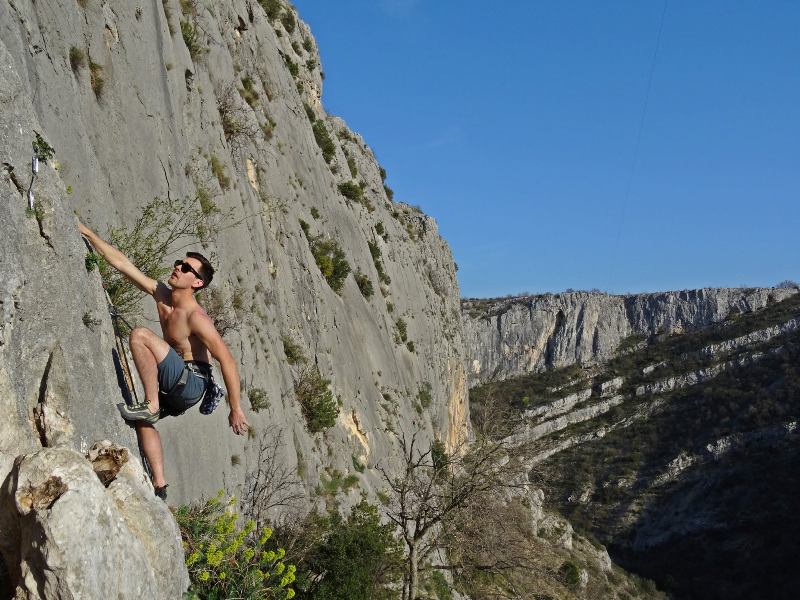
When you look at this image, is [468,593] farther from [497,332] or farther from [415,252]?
[497,332]

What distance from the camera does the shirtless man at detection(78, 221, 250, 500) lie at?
16.8 ft

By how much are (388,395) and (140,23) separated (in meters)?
16.3

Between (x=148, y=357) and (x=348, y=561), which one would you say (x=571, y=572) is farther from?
(x=148, y=357)

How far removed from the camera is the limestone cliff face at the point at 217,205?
4414 millimetres

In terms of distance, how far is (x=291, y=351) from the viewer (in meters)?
16.7

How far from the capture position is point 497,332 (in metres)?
92.9

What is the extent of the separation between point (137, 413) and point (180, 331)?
76 cm

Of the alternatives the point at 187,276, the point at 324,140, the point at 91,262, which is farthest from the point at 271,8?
the point at 91,262

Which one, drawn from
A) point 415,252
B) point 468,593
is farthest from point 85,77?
point 415,252

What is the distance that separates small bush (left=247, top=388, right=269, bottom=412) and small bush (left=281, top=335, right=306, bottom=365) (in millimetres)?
3421

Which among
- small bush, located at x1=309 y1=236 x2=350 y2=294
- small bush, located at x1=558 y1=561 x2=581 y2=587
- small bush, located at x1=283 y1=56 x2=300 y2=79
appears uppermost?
small bush, located at x1=283 y1=56 x2=300 y2=79

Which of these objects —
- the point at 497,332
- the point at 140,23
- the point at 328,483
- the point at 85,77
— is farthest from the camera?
the point at 497,332

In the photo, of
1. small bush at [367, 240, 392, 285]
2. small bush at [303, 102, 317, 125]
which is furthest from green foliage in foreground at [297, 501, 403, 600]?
small bush at [303, 102, 317, 125]

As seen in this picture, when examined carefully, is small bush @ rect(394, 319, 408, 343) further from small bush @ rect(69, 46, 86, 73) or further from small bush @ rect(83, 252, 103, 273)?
small bush @ rect(83, 252, 103, 273)
